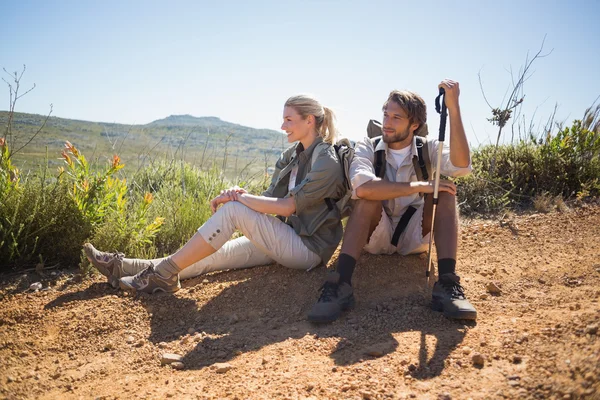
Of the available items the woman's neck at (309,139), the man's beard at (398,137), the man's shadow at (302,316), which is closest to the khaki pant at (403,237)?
the man's shadow at (302,316)

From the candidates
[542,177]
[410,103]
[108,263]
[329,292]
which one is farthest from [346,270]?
[542,177]

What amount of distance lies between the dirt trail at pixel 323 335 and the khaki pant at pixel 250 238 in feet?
0.49

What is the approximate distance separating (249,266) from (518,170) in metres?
3.54

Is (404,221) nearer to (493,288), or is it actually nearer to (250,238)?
(493,288)

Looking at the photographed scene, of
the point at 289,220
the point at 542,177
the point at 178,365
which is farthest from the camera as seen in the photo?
the point at 542,177

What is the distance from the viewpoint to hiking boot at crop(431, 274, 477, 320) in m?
2.77

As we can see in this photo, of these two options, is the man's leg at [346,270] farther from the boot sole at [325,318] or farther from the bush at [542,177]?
the bush at [542,177]

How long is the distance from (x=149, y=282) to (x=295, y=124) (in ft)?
5.14

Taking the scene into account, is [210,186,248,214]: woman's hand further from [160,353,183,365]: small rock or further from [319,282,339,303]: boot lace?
[160,353,183,365]: small rock

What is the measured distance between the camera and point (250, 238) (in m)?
3.47

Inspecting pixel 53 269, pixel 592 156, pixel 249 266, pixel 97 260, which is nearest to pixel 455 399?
pixel 249 266

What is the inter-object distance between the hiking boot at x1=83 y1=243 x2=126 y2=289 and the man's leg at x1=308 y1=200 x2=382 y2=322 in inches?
61.7

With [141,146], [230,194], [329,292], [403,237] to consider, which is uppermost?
[141,146]

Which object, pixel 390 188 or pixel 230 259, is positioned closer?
pixel 390 188
